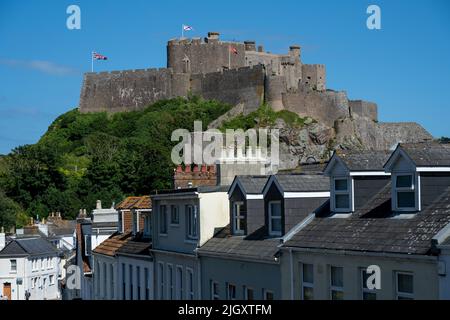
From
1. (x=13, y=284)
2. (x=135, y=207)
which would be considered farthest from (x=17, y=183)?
(x=135, y=207)

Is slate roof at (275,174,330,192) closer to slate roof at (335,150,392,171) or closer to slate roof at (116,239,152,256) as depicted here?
slate roof at (335,150,392,171)

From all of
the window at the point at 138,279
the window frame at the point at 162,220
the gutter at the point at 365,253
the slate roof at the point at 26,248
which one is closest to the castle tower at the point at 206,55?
the slate roof at the point at 26,248

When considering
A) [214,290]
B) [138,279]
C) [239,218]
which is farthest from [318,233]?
[138,279]

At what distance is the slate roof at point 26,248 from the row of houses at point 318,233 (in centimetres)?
2751

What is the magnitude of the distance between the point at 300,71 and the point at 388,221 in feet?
322

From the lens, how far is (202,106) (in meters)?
112

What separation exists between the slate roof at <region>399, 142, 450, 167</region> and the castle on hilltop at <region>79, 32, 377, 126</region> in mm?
85577

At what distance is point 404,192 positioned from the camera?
1642 centimetres

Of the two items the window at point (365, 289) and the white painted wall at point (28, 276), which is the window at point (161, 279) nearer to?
the window at point (365, 289)

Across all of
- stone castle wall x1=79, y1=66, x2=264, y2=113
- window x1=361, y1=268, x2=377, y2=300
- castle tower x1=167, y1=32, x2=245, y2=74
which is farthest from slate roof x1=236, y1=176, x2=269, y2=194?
castle tower x1=167, y1=32, x2=245, y2=74

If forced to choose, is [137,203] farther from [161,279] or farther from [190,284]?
[190,284]

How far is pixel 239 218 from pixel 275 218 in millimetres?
A: 1892

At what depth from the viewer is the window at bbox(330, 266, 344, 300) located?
54.0 feet

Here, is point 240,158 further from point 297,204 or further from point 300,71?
point 300,71
